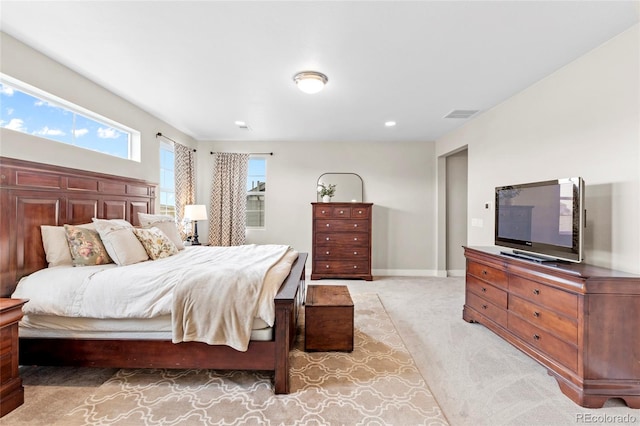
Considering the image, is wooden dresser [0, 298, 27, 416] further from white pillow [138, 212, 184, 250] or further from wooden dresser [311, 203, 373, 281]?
wooden dresser [311, 203, 373, 281]

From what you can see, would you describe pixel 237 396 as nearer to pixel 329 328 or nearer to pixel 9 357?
pixel 329 328

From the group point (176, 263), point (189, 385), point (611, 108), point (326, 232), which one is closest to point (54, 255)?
Answer: point (176, 263)

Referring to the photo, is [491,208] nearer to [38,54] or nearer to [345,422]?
[345,422]

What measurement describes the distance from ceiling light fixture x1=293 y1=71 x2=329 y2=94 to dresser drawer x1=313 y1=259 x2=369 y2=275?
10.0 feet

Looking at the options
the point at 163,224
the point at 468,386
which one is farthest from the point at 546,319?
the point at 163,224

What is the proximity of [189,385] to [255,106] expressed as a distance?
3027 millimetres

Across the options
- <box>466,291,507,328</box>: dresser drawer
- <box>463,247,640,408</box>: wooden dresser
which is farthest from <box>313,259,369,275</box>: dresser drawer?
<box>463,247,640,408</box>: wooden dresser

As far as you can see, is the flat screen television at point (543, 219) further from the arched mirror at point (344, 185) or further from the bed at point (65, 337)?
the arched mirror at point (344, 185)

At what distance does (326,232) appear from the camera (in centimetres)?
496

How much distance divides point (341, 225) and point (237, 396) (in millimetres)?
3405

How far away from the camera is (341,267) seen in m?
4.95

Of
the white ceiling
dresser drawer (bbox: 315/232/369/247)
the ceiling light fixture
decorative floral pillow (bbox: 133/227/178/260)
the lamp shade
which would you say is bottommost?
dresser drawer (bbox: 315/232/369/247)

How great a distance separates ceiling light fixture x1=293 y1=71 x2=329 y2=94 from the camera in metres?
2.62

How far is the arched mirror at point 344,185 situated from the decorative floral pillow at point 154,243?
9.86ft
